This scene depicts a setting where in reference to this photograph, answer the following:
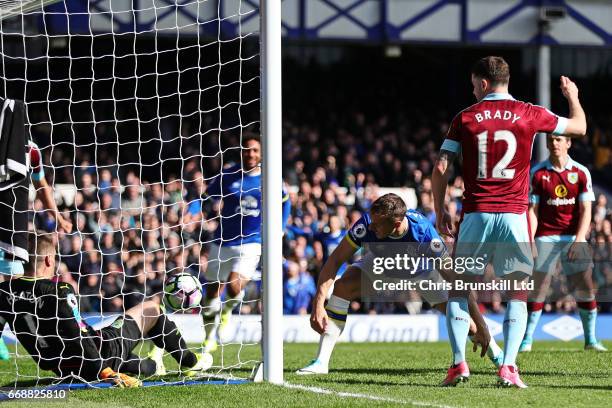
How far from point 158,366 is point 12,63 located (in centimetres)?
1590

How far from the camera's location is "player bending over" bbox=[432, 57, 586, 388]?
708 cm

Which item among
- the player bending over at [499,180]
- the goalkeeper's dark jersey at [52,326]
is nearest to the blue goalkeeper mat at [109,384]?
the goalkeeper's dark jersey at [52,326]

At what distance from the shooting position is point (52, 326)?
771 centimetres

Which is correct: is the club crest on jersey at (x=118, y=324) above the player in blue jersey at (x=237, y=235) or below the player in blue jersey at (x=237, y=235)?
below

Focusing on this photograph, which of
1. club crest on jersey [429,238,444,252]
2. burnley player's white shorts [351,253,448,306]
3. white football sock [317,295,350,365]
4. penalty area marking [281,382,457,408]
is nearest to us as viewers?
penalty area marking [281,382,457,408]

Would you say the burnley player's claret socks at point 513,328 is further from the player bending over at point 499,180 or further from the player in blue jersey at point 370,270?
the player in blue jersey at point 370,270

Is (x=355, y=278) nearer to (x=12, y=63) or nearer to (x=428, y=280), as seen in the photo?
(x=428, y=280)

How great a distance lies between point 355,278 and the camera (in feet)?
28.2

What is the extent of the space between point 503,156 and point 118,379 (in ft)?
10.5

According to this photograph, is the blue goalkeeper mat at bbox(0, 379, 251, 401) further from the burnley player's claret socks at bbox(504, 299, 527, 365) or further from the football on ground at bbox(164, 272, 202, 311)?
the burnley player's claret socks at bbox(504, 299, 527, 365)

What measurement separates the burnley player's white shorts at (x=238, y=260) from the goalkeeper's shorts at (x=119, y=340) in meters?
2.20

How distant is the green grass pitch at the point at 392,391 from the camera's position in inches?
256

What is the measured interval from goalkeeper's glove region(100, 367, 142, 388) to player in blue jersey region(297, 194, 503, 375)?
1.41 meters

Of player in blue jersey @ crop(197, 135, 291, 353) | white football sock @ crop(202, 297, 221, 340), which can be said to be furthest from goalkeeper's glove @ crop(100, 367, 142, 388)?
white football sock @ crop(202, 297, 221, 340)
